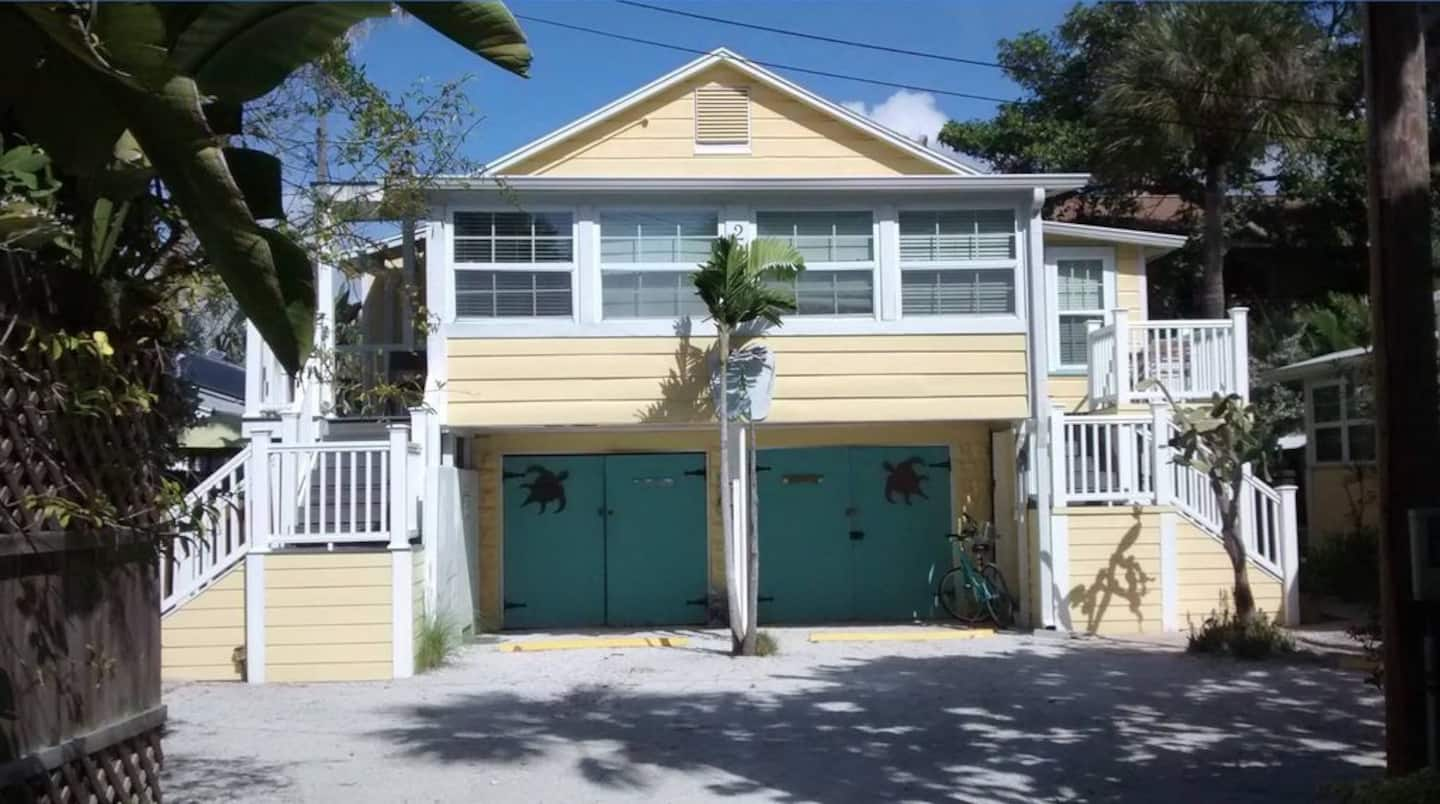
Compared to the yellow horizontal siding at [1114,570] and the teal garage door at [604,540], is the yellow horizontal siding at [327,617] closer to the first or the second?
the teal garage door at [604,540]

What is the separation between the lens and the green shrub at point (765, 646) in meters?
13.0

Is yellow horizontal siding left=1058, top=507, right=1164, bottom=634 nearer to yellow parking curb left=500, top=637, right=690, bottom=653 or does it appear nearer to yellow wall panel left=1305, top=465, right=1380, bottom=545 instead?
yellow wall panel left=1305, top=465, right=1380, bottom=545

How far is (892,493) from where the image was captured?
52.5ft

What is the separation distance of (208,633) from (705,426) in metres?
A: 5.46

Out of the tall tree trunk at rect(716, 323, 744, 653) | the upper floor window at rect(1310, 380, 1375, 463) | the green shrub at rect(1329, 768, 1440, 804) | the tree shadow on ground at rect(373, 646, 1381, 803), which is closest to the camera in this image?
the green shrub at rect(1329, 768, 1440, 804)

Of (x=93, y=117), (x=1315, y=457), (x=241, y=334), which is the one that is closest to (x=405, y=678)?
(x=241, y=334)

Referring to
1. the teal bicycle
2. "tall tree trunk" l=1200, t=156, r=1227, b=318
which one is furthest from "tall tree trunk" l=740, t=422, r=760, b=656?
"tall tree trunk" l=1200, t=156, r=1227, b=318

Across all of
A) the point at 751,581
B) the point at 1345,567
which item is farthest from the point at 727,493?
the point at 1345,567

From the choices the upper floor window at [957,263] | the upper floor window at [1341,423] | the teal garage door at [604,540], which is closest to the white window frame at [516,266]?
the teal garage door at [604,540]

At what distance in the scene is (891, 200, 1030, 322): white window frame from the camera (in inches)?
Answer: 569

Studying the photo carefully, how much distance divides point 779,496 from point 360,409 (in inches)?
193

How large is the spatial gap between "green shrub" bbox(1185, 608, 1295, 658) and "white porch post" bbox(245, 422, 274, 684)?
27.6 ft

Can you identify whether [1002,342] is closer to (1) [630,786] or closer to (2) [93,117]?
(1) [630,786]

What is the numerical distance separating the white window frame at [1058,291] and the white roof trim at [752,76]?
2330mm
